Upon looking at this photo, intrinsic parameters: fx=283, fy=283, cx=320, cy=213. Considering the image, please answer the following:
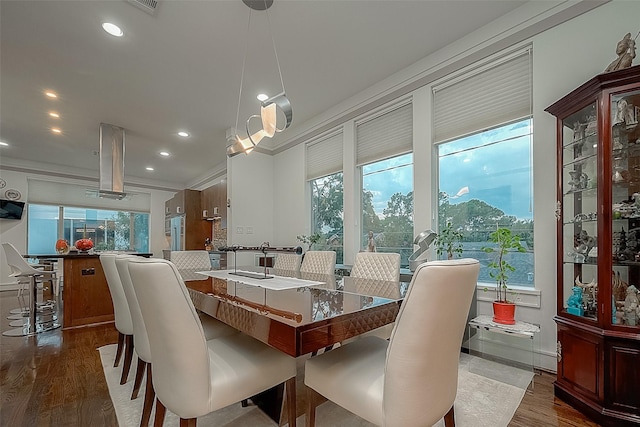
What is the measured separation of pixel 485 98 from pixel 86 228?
939cm

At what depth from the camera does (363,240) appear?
4.06m

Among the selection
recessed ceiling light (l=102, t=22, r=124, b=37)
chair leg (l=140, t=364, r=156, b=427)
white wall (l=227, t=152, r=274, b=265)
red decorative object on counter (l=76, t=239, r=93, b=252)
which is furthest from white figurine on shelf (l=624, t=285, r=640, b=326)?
red decorative object on counter (l=76, t=239, r=93, b=252)

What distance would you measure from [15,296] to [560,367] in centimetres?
847

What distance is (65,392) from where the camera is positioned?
6.50 ft

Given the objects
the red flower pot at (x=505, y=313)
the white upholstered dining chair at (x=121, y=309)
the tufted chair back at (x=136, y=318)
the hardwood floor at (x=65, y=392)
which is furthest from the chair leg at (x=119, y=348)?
the red flower pot at (x=505, y=313)

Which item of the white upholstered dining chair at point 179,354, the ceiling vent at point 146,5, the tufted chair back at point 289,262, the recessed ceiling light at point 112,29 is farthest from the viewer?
the tufted chair back at point 289,262

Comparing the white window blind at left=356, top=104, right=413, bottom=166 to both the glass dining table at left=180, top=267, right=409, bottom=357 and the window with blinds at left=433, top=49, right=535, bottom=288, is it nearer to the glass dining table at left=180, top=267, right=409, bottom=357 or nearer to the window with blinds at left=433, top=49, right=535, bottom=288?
the window with blinds at left=433, top=49, right=535, bottom=288

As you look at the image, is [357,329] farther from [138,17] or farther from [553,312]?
[138,17]

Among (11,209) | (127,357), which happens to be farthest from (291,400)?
(11,209)

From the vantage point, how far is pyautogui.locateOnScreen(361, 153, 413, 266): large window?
354 cm

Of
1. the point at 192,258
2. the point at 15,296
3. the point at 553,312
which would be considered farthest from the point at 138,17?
the point at 15,296

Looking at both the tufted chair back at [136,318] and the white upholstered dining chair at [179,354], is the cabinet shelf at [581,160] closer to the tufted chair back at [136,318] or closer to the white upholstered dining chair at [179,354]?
the white upholstered dining chair at [179,354]

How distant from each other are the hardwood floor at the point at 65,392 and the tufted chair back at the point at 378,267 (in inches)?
44.1

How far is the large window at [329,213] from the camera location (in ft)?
14.5
